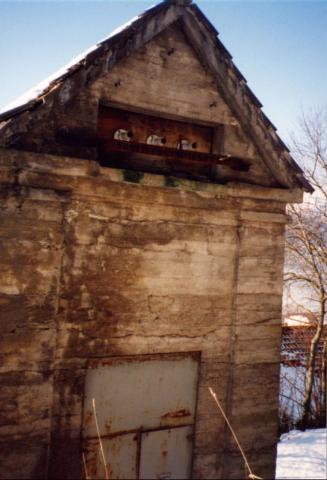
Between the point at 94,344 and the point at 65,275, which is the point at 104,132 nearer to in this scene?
the point at 65,275

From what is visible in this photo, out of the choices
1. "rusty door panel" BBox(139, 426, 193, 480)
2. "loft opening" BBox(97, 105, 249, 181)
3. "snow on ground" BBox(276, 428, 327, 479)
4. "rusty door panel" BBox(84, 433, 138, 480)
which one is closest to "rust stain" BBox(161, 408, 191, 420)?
"rusty door panel" BBox(139, 426, 193, 480)

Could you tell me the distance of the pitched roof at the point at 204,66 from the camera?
13.6 ft

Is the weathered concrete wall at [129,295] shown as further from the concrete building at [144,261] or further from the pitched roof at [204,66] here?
the pitched roof at [204,66]

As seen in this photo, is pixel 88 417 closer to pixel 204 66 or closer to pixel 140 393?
pixel 140 393

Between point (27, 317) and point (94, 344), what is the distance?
82 centimetres

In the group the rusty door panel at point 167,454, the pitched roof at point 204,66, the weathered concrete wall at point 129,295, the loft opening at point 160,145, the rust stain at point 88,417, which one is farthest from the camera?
the rusty door panel at point 167,454

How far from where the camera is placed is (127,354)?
15.1 ft

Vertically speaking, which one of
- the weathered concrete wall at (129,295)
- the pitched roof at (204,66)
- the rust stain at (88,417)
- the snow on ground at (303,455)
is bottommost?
the snow on ground at (303,455)

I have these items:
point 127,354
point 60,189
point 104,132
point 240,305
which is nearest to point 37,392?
point 127,354

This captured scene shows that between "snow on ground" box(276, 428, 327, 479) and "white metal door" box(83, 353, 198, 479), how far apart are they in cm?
424

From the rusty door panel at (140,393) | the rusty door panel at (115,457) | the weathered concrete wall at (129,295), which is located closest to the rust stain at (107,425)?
the rusty door panel at (140,393)

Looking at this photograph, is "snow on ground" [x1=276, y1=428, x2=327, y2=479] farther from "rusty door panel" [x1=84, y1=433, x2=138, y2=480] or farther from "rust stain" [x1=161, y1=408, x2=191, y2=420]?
"rusty door panel" [x1=84, y1=433, x2=138, y2=480]

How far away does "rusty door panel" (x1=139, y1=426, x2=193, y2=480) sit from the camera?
4770 mm

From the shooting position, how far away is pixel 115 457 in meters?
4.64
